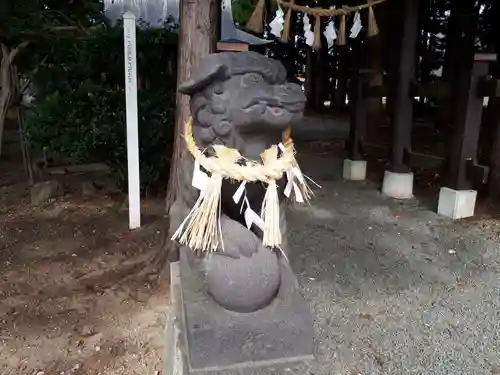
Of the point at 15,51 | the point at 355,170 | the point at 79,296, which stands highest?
the point at 15,51

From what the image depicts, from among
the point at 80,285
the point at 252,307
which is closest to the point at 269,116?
the point at 252,307

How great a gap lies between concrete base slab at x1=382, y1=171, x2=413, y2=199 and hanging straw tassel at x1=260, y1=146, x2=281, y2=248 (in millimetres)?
4135

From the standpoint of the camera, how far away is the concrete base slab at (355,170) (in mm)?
6211

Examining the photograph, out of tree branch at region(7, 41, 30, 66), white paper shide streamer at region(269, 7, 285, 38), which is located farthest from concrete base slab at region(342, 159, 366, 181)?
tree branch at region(7, 41, 30, 66)

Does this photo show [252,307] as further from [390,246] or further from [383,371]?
[390,246]

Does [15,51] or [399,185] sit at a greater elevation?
[15,51]

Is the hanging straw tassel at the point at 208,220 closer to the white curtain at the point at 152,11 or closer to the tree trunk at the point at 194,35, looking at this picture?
the tree trunk at the point at 194,35

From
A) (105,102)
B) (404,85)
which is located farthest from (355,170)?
(105,102)

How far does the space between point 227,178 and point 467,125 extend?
364 centimetres

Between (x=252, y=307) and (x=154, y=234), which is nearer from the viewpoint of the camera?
(x=252, y=307)

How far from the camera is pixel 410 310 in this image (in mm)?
2902

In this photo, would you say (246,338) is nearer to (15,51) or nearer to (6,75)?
(15,51)

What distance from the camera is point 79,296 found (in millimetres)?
3205

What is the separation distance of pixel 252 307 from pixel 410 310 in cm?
169
